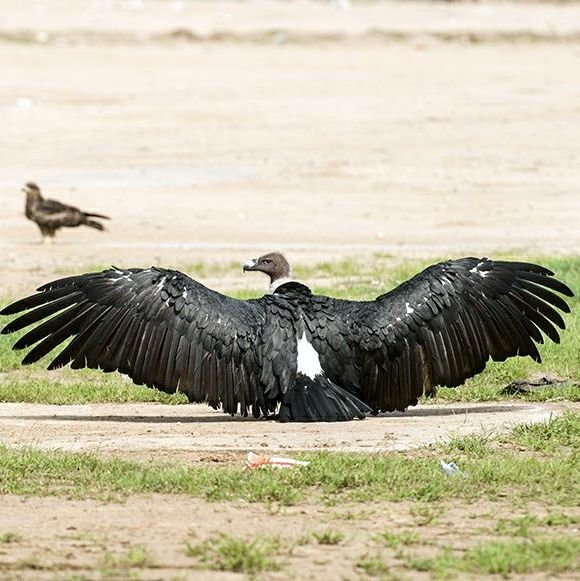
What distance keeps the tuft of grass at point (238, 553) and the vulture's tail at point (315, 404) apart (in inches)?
84.6

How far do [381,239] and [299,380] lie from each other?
818 centimetres

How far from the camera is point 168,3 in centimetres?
3591

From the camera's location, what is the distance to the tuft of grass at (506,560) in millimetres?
5914

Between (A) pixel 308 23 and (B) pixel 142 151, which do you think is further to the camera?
(A) pixel 308 23

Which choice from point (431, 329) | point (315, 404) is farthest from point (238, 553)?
point (431, 329)

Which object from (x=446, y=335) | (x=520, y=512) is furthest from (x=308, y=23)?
(x=520, y=512)

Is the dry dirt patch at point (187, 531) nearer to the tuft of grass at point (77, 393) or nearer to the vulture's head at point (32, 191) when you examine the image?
the tuft of grass at point (77, 393)

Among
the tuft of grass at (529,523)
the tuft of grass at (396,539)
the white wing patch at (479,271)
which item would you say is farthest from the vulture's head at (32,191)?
the tuft of grass at (396,539)

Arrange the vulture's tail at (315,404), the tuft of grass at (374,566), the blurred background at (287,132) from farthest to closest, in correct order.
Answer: the blurred background at (287,132)
the vulture's tail at (315,404)
the tuft of grass at (374,566)

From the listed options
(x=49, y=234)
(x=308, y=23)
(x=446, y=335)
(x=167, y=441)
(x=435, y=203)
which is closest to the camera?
(x=167, y=441)

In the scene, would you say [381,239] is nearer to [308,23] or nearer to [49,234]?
[49,234]

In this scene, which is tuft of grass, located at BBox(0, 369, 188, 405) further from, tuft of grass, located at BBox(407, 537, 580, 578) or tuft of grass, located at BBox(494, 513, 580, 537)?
tuft of grass, located at BBox(407, 537, 580, 578)

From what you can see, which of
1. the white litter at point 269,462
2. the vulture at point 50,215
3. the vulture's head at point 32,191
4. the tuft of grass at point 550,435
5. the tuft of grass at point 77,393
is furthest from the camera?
the vulture's head at point 32,191

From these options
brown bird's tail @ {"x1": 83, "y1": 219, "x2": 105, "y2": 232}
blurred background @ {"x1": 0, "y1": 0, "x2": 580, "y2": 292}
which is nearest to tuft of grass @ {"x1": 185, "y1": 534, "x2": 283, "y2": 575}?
blurred background @ {"x1": 0, "y1": 0, "x2": 580, "y2": 292}
